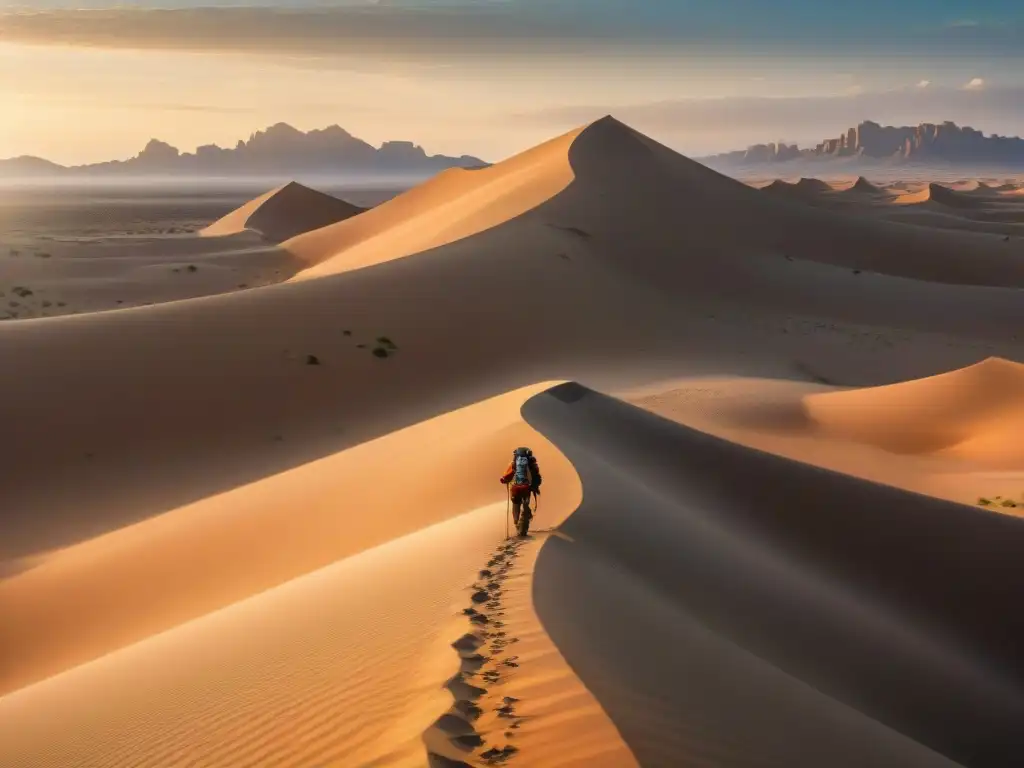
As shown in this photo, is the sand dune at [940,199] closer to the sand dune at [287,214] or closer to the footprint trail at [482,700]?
the sand dune at [287,214]

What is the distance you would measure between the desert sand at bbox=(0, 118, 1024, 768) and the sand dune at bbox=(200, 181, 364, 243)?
50330 millimetres

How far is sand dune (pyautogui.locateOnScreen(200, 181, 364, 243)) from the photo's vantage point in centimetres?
7925

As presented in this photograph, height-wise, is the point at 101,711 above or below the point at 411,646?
below

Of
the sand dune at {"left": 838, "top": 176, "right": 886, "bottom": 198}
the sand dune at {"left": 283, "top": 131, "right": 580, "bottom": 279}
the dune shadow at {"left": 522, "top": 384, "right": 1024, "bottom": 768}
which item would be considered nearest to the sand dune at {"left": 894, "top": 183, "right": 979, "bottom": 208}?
the sand dune at {"left": 838, "top": 176, "right": 886, "bottom": 198}

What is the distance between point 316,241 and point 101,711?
55.3m

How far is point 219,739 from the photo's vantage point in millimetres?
5203

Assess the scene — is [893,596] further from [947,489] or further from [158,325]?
[158,325]

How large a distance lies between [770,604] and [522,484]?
2.67 meters

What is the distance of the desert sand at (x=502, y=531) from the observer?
531 cm

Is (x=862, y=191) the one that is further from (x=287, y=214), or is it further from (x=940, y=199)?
(x=287, y=214)

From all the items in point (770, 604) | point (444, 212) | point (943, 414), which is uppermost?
point (444, 212)

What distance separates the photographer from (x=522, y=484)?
8195 millimetres

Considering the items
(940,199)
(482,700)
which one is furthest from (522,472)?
(940,199)

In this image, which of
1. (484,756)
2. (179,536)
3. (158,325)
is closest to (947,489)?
(179,536)
